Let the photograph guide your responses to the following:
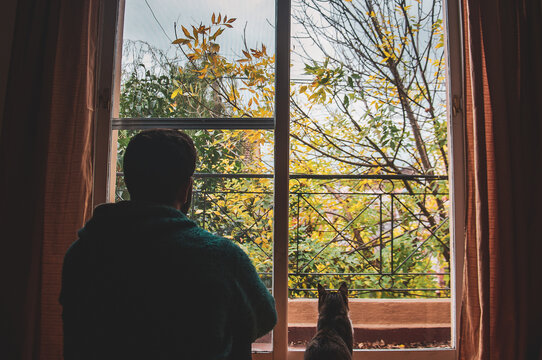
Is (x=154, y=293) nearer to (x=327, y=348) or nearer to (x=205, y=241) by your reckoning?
(x=205, y=241)

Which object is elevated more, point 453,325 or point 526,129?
point 526,129

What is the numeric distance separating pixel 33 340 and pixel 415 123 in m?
2.93

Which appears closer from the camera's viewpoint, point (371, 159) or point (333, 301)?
point (333, 301)

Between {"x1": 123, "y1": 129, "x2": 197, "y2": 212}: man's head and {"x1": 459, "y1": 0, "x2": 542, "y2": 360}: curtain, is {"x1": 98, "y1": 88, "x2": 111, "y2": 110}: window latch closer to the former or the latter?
{"x1": 123, "y1": 129, "x2": 197, "y2": 212}: man's head

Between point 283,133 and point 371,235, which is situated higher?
point 283,133

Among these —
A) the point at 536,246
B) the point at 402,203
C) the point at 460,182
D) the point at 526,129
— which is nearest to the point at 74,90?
the point at 460,182

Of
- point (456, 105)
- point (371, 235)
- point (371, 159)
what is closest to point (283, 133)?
point (456, 105)

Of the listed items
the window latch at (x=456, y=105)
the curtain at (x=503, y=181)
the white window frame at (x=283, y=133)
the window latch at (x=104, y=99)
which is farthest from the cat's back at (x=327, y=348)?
the window latch at (x=104, y=99)

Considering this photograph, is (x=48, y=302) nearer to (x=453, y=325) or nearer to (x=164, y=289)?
(x=164, y=289)

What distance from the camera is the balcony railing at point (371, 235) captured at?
2.96m

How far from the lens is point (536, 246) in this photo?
1450 mm

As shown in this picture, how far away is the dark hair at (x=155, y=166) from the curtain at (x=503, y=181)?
50.6 inches

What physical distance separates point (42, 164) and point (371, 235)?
2516 mm

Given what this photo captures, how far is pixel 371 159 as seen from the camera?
123 inches
